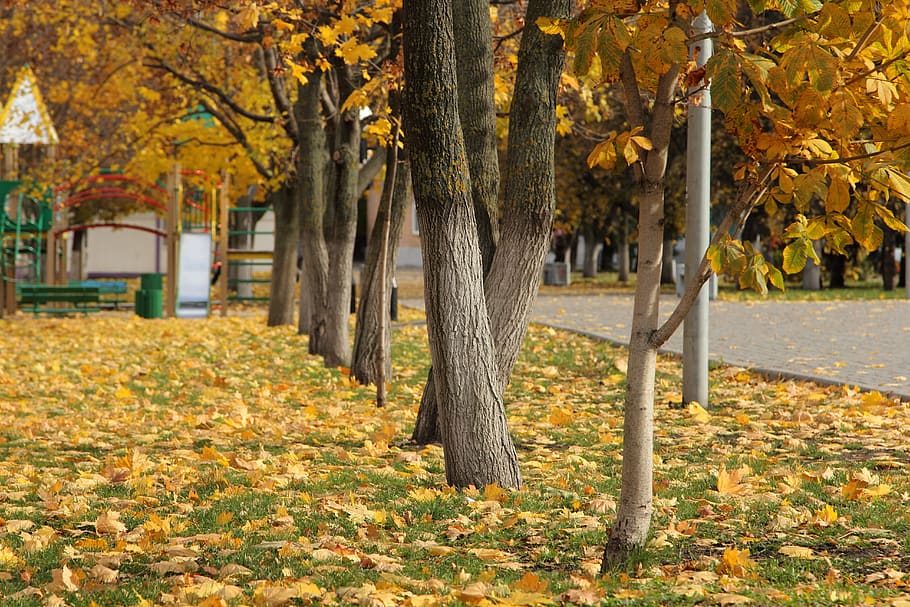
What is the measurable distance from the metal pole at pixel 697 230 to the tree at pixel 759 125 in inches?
183

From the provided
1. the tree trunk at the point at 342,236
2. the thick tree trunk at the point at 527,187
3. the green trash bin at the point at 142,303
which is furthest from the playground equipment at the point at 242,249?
the thick tree trunk at the point at 527,187

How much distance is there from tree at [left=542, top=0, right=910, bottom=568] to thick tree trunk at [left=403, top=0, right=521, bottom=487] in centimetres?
138

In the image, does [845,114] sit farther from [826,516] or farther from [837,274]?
[837,274]

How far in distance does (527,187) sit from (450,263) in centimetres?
100

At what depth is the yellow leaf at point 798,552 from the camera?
15.4 feet

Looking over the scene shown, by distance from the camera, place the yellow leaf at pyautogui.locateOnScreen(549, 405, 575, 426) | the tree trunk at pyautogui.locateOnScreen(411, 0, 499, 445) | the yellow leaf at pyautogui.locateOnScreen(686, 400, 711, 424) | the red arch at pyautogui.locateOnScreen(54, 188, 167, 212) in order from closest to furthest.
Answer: the tree trunk at pyautogui.locateOnScreen(411, 0, 499, 445) → the yellow leaf at pyautogui.locateOnScreen(549, 405, 575, 426) → the yellow leaf at pyautogui.locateOnScreen(686, 400, 711, 424) → the red arch at pyautogui.locateOnScreen(54, 188, 167, 212)

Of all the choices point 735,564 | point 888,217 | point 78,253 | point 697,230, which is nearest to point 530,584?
point 735,564

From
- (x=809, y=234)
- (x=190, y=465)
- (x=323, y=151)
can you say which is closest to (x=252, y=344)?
(x=323, y=151)

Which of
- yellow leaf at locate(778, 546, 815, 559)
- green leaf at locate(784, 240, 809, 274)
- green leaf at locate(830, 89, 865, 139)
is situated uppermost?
green leaf at locate(830, 89, 865, 139)

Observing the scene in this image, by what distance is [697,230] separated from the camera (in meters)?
9.23

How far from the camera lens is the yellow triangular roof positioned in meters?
24.7

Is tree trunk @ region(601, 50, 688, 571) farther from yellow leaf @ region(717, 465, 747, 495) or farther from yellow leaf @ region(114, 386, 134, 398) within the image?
yellow leaf @ region(114, 386, 134, 398)

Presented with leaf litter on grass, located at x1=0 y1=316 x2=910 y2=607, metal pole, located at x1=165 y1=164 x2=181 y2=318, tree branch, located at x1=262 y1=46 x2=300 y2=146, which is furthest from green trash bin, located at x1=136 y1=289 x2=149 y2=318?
leaf litter on grass, located at x1=0 y1=316 x2=910 y2=607

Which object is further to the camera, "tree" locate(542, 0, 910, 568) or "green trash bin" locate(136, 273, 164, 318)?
"green trash bin" locate(136, 273, 164, 318)
